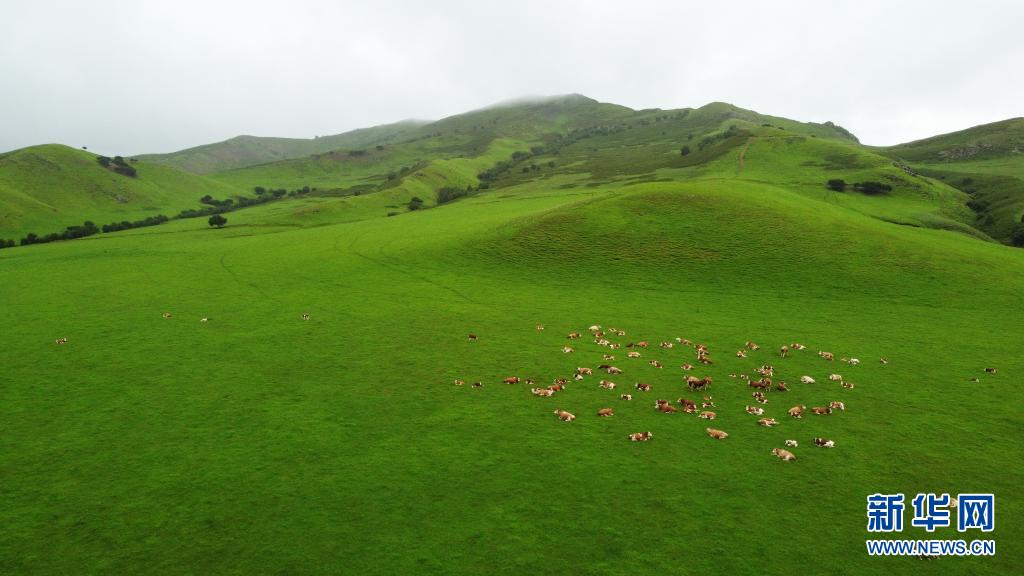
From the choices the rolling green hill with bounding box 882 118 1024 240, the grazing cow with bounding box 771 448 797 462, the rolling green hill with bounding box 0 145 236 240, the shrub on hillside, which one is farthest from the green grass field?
the rolling green hill with bounding box 0 145 236 240

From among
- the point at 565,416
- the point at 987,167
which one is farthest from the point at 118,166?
the point at 987,167

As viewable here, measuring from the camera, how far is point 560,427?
18.4 metres

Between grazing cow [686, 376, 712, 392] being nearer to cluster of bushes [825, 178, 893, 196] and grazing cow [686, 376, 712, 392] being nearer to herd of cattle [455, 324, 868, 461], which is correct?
herd of cattle [455, 324, 868, 461]

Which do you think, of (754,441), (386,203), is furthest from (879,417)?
(386,203)

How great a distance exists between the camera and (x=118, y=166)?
172 m

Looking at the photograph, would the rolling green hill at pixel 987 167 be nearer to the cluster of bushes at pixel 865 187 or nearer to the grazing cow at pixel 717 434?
the cluster of bushes at pixel 865 187

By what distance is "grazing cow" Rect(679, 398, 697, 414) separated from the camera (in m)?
19.7

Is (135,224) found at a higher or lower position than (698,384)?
higher

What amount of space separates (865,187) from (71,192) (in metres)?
214

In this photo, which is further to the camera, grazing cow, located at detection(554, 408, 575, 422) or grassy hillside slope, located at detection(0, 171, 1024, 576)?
grazing cow, located at detection(554, 408, 575, 422)

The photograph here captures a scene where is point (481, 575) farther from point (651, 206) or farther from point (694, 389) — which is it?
point (651, 206)

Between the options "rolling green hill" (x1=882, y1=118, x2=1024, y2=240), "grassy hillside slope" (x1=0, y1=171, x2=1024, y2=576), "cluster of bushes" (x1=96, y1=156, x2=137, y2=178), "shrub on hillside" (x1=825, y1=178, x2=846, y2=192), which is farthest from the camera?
"cluster of bushes" (x1=96, y1=156, x2=137, y2=178)

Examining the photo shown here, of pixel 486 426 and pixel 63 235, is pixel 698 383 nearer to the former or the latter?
pixel 486 426

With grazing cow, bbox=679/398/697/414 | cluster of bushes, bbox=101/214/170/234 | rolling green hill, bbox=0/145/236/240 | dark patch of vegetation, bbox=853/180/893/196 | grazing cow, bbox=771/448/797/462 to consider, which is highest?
rolling green hill, bbox=0/145/236/240
